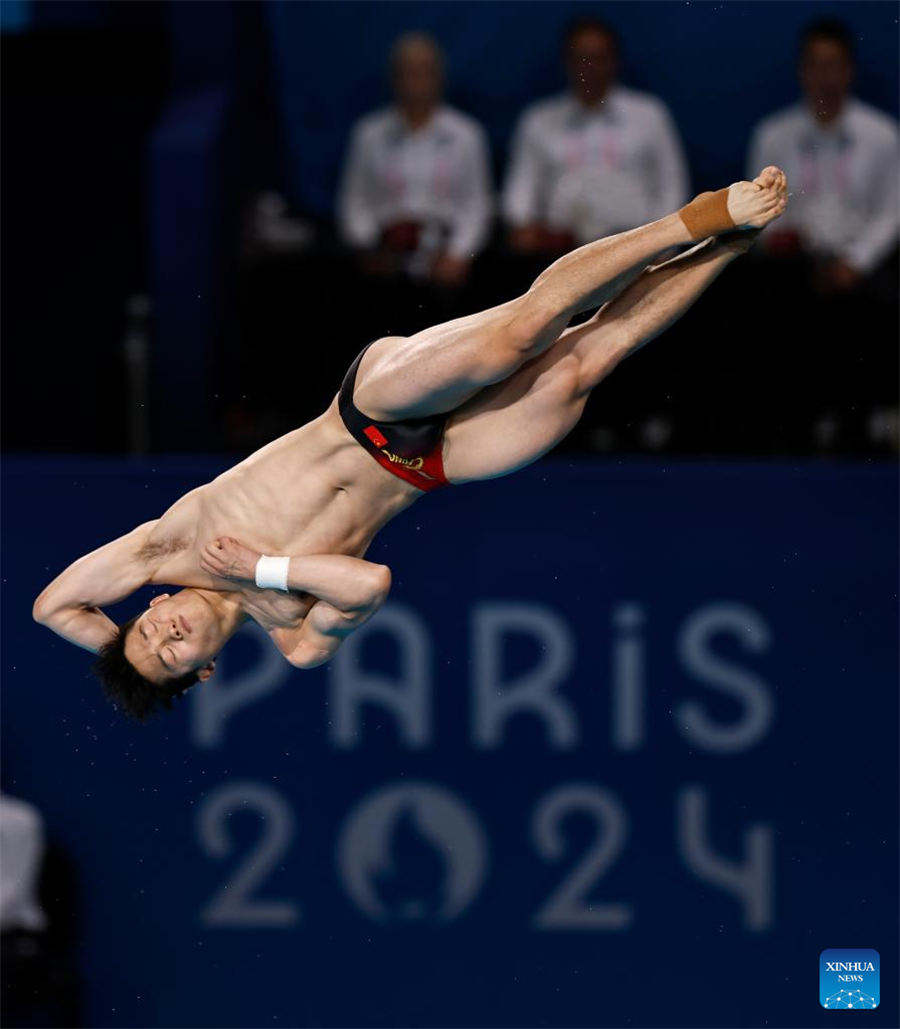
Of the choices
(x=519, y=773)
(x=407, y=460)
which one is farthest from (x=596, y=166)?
(x=407, y=460)

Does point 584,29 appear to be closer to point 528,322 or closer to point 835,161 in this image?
point 835,161

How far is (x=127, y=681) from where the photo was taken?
6859mm

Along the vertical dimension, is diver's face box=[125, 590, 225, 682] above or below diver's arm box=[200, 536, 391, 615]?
below

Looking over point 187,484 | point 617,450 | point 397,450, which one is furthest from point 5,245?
point 397,450

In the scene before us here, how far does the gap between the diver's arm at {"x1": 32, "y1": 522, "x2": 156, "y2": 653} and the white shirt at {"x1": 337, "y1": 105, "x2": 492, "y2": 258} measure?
11.0ft

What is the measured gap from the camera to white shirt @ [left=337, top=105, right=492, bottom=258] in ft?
32.6

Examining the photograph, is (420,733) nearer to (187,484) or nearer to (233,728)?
(233,728)

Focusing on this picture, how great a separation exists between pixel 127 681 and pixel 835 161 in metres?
4.70

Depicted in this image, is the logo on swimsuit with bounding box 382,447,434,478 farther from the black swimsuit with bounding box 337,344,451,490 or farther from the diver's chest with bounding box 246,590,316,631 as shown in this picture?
the diver's chest with bounding box 246,590,316,631

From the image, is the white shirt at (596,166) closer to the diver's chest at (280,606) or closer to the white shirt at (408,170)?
the white shirt at (408,170)

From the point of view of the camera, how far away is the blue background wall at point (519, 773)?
30.2ft

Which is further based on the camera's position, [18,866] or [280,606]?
[18,866]

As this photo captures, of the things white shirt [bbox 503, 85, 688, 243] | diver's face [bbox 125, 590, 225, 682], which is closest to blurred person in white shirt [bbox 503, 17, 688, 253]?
white shirt [bbox 503, 85, 688, 243]

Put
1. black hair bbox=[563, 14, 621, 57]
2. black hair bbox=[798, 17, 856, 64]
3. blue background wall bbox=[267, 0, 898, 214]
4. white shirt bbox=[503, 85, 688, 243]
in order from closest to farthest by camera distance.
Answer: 1. black hair bbox=[798, 17, 856, 64]
2. white shirt bbox=[503, 85, 688, 243]
3. black hair bbox=[563, 14, 621, 57]
4. blue background wall bbox=[267, 0, 898, 214]
